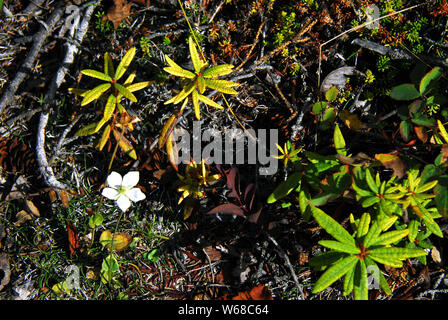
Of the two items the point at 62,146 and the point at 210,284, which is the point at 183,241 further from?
the point at 62,146

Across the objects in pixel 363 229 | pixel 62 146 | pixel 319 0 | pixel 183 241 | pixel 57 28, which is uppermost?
pixel 319 0

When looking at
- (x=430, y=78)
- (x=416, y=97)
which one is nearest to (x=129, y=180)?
(x=416, y=97)

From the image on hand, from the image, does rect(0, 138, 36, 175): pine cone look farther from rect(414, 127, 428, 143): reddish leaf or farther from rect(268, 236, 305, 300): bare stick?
rect(414, 127, 428, 143): reddish leaf

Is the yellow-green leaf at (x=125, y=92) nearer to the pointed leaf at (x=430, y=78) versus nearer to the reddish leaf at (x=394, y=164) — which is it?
the reddish leaf at (x=394, y=164)

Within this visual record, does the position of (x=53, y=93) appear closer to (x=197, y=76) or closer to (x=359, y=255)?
(x=197, y=76)

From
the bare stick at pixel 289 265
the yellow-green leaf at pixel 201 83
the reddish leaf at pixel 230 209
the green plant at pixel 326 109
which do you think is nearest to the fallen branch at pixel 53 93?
the yellow-green leaf at pixel 201 83

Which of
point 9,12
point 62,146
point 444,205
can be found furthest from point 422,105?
point 9,12

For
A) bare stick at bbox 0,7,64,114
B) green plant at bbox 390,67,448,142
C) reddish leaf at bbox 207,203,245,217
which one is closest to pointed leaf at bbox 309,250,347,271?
reddish leaf at bbox 207,203,245,217
